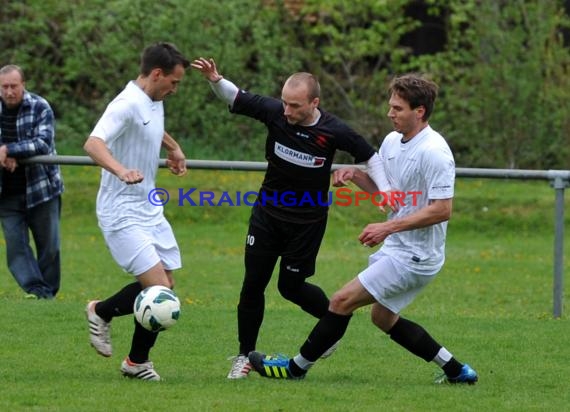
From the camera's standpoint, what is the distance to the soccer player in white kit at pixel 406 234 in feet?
25.3

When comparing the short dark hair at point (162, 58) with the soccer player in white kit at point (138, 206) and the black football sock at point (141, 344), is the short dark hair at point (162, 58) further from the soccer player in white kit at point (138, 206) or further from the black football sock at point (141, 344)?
the black football sock at point (141, 344)

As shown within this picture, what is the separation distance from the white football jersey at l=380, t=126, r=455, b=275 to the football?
1.36 metres

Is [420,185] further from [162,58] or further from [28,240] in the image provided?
[28,240]

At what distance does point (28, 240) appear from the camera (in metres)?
12.2

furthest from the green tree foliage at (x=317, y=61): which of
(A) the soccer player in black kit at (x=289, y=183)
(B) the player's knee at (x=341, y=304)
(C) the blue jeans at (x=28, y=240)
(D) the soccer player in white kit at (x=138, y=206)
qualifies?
(B) the player's knee at (x=341, y=304)

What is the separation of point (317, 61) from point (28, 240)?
533 inches

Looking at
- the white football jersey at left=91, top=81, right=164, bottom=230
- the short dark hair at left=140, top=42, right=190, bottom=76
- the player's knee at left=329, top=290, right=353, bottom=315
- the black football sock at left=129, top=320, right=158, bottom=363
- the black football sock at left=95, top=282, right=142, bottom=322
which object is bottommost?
the black football sock at left=129, top=320, right=158, bottom=363

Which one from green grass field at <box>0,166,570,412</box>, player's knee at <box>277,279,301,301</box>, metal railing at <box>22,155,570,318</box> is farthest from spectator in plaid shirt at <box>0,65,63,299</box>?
player's knee at <box>277,279,301,301</box>

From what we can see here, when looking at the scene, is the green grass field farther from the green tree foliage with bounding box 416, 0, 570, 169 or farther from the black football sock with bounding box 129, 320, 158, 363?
the green tree foliage with bounding box 416, 0, 570, 169

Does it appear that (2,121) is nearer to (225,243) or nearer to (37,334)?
(37,334)

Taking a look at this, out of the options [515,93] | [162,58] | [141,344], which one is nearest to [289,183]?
[162,58]

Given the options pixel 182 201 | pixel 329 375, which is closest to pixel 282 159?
pixel 329 375

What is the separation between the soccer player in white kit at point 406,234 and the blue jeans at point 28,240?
461cm

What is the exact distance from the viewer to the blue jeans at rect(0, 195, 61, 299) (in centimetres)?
1212
